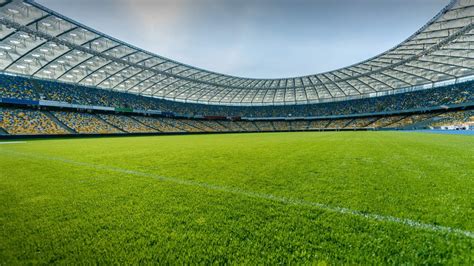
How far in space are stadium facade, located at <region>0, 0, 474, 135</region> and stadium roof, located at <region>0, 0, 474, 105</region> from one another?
0.13 metres

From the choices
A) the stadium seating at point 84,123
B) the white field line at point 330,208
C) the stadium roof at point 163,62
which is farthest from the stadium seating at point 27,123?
the white field line at point 330,208

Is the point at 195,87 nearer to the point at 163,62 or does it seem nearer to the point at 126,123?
the point at 163,62

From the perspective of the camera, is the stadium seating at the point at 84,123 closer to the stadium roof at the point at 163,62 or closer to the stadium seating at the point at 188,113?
the stadium seating at the point at 188,113

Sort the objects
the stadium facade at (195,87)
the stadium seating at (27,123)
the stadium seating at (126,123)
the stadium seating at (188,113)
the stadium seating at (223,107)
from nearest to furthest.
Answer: the stadium facade at (195,87) < the stadium seating at (27,123) < the stadium seating at (188,113) < the stadium seating at (223,107) < the stadium seating at (126,123)

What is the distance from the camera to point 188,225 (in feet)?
7.51

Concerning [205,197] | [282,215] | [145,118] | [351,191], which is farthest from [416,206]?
[145,118]

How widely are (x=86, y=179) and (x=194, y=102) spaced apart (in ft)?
197

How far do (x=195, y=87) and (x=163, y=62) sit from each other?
1680cm

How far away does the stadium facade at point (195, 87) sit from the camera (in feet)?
71.0

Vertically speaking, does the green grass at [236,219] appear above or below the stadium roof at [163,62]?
below

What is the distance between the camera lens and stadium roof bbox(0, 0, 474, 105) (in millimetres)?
19281

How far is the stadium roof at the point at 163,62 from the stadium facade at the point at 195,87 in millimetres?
134

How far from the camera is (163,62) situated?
103ft

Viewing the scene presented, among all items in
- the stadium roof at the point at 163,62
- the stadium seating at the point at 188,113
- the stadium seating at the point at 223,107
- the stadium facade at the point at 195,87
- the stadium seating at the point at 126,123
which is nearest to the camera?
the stadium roof at the point at 163,62
